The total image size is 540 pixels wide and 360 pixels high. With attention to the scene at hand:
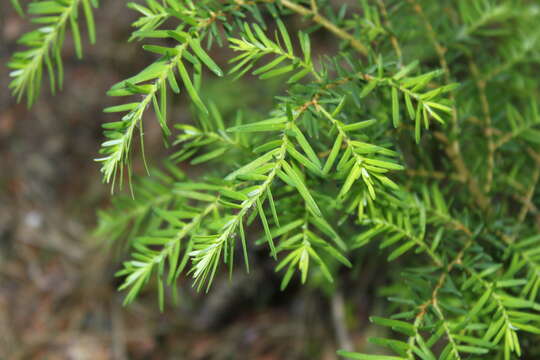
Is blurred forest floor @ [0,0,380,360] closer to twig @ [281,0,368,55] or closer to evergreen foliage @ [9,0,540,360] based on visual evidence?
A: evergreen foliage @ [9,0,540,360]

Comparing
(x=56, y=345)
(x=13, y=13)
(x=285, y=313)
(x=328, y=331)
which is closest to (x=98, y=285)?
(x=56, y=345)

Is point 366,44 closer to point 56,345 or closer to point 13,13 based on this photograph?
point 56,345

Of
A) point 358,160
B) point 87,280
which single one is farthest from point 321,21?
point 87,280

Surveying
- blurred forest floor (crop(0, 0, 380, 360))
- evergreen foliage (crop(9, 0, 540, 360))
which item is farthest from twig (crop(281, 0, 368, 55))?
blurred forest floor (crop(0, 0, 380, 360))

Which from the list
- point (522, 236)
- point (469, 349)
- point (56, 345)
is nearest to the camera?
point (469, 349)

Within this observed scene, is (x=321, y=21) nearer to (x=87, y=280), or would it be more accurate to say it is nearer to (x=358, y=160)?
(x=358, y=160)

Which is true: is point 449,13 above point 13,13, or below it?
below

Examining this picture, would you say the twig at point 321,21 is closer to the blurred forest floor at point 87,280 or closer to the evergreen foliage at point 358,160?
the evergreen foliage at point 358,160
